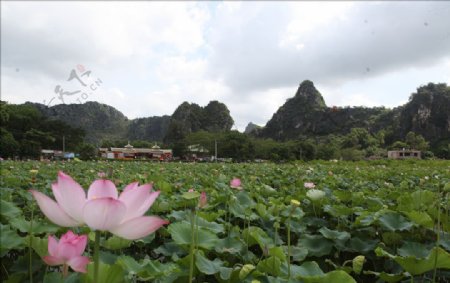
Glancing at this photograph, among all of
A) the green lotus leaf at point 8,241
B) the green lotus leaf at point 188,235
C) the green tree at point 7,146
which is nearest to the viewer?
the green lotus leaf at point 8,241

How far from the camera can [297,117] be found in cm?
8500

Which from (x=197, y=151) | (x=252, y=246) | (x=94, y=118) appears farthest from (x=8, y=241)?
(x=94, y=118)

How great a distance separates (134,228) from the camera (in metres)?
0.55

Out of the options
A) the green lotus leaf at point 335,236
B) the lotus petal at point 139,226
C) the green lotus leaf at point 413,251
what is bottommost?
the green lotus leaf at point 413,251

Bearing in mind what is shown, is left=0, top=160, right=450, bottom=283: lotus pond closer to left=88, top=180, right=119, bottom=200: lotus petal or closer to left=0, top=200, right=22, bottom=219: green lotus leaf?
left=0, top=200, right=22, bottom=219: green lotus leaf

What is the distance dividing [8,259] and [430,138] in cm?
6813

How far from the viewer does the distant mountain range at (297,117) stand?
206 ft

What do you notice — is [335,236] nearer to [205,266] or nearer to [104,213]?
[205,266]

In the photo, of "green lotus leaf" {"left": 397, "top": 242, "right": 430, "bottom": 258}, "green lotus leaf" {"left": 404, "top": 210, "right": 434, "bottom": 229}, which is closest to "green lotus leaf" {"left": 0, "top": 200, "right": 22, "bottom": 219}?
"green lotus leaf" {"left": 397, "top": 242, "right": 430, "bottom": 258}

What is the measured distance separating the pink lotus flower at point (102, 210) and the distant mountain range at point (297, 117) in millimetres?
67962

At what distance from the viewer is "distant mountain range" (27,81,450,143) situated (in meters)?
62.7

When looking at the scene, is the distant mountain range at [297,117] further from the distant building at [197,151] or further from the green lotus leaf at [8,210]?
the green lotus leaf at [8,210]

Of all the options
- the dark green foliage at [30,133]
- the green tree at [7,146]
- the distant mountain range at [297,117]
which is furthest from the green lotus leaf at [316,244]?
the distant mountain range at [297,117]

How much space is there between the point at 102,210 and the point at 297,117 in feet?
283
